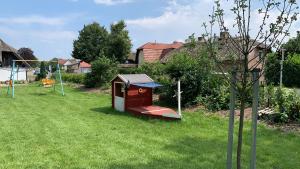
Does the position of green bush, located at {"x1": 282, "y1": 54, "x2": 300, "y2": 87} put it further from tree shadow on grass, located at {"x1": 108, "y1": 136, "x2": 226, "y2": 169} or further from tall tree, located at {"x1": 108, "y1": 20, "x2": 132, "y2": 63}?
tall tree, located at {"x1": 108, "y1": 20, "x2": 132, "y2": 63}

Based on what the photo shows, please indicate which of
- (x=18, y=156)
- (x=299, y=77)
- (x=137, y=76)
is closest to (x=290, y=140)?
(x=18, y=156)

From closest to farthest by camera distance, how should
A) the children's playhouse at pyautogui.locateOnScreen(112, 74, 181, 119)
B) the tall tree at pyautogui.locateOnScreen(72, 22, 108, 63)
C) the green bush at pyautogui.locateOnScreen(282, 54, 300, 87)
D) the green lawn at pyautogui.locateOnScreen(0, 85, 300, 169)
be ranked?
1. the green lawn at pyautogui.locateOnScreen(0, 85, 300, 169)
2. the children's playhouse at pyautogui.locateOnScreen(112, 74, 181, 119)
3. the green bush at pyautogui.locateOnScreen(282, 54, 300, 87)
4. the tall tree at pyautogui.locateOnScreen(72, 22, 108, 63)

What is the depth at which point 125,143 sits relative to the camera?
29.5ft

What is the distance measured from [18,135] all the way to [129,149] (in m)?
3.33

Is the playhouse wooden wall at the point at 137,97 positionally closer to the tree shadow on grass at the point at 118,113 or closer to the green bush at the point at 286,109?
the tree shadow on grass at the point at 118,113

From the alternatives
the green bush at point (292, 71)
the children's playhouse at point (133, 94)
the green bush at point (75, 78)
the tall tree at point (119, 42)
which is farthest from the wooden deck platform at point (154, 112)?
the tall tree at point (119, 42)

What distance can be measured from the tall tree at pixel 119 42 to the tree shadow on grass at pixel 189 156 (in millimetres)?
46751

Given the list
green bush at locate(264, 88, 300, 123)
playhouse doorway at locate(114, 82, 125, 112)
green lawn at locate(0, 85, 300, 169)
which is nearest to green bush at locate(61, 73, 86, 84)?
playhouse doorway at locate(114, 82, 125, 112)

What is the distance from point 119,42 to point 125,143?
47.2 m

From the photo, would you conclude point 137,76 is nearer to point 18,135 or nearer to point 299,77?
point 18,135

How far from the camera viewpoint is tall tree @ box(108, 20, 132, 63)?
182ft

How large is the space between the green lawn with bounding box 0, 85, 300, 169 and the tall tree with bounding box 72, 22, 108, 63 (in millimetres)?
60551

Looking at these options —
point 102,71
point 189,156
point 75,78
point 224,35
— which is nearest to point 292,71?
point 102,71

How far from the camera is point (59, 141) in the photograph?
30.0ft
